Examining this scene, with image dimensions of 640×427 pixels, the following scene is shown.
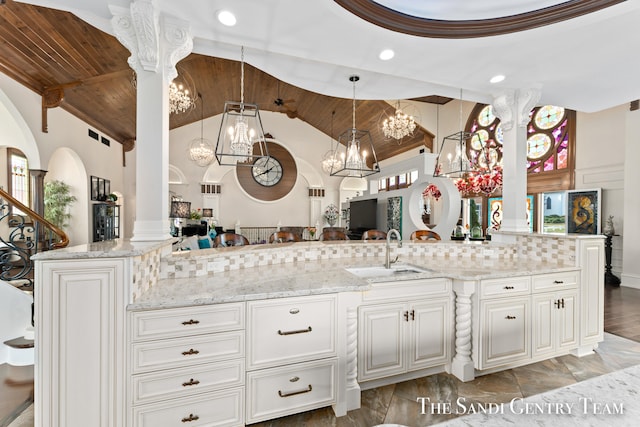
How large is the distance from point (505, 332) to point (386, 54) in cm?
256

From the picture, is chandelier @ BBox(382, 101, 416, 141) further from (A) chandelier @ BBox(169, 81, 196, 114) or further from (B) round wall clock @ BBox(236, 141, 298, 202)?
(B) round wall clock @ BBox(236, 141, 298, 202)

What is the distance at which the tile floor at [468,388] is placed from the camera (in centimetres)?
185

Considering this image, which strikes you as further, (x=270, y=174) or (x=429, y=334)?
(x=270, y=174)

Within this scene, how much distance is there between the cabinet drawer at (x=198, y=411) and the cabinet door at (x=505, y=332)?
1.88 m

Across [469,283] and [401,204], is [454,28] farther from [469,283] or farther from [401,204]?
[401,204]

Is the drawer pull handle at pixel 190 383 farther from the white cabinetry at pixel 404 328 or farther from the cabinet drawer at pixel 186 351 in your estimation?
the white cabinetry at pixel 404 328

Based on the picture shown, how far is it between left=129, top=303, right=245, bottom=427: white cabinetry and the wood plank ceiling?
172 inches

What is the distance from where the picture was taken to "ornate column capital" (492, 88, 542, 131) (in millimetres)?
3162

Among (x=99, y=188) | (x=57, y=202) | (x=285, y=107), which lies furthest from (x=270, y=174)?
(x=57, y=202)

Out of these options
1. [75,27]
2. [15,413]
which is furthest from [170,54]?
[75,27]

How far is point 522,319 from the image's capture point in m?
2.38

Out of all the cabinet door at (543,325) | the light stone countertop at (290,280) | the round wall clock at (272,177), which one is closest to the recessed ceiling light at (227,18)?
the light stone countertop at (290,280)

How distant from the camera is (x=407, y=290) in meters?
2.16

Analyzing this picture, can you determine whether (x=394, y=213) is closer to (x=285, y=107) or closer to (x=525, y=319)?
(x=525, y=319)
